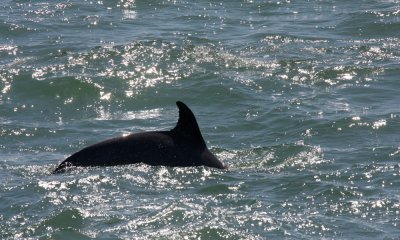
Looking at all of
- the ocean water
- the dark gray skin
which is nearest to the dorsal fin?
the dark gray skin

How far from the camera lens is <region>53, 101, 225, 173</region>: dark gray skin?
49.2 feet

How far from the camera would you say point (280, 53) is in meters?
23.1

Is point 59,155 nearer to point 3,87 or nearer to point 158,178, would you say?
point 158,178

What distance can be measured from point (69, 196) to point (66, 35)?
12360mm

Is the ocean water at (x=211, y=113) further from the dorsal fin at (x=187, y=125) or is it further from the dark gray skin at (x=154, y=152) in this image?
the dorsal fin at (x=187, y=125)

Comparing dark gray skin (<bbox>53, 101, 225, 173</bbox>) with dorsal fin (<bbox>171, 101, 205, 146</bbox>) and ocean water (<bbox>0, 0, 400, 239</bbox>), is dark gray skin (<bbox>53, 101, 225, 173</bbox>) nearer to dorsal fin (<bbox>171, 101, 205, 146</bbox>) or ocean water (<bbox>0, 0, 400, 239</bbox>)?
dorsal fin (<bbox>171, 101, 205, 146</bbox>)

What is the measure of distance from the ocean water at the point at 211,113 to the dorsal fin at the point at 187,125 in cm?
52

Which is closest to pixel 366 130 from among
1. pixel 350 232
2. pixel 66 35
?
pixel 350 232

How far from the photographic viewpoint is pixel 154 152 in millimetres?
15023

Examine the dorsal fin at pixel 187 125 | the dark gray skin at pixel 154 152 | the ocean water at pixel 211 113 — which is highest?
the dorsal fin at pixel 187 125

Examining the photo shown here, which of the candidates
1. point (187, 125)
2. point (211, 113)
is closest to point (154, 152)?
point (187, 125)

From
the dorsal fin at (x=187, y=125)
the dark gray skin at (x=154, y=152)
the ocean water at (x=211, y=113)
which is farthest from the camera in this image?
the dark gray skin at (x=154, y=152)

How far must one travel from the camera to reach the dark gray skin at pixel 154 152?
49.2 ft

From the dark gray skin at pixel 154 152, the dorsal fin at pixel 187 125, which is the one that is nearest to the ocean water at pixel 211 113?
the dark gray skin at pixel 154 152
